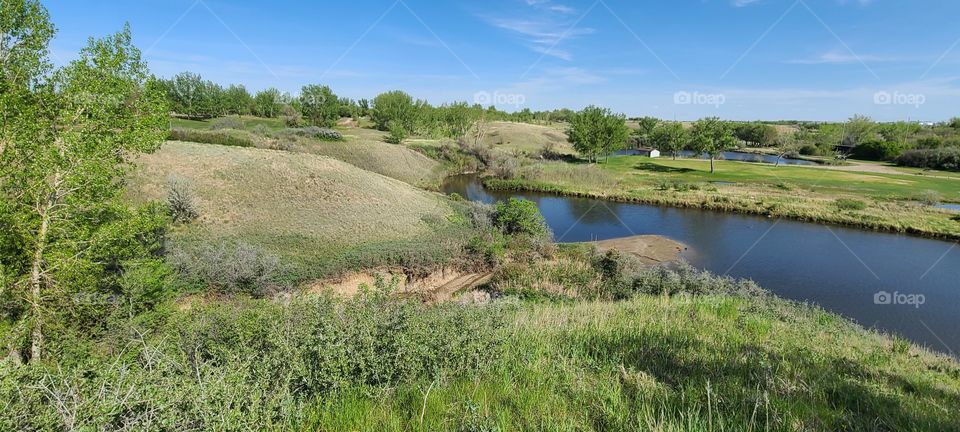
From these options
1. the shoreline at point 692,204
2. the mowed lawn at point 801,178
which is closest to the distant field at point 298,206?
the shoreline at point 692,204

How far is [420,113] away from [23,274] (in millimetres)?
81560

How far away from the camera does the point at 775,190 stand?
141 ft

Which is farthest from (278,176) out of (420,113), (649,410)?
(420,113)

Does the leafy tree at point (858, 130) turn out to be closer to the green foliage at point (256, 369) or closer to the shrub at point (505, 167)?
the shrub at point (505, 167)

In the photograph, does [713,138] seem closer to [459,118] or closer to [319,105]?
[459,118]

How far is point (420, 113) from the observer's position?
85812 millimetres

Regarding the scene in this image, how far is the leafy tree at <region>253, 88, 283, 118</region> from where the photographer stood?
95.6 meters

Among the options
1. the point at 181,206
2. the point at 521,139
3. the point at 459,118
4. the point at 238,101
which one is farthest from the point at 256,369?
the point at 238,101

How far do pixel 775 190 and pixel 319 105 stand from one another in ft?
244

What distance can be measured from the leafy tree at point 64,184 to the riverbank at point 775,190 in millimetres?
39730

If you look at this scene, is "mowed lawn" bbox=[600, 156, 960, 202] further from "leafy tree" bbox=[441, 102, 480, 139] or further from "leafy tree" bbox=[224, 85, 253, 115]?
"leafy tree" bbox=[224, 85, 253, 115]

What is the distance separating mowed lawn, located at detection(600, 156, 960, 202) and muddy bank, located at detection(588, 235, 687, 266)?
78.2 feet

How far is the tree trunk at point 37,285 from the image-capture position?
7.09 meters

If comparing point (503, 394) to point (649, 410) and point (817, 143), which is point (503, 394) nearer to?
point (649, 410)
